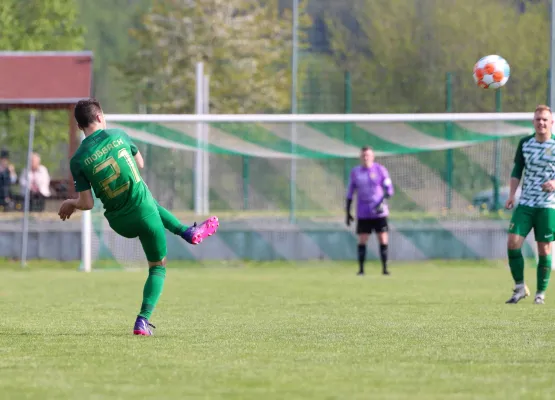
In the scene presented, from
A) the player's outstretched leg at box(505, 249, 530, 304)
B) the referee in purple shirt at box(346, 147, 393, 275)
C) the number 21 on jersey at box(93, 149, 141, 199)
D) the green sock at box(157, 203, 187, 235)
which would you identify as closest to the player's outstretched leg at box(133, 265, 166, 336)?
the green sock at box(157, 203, 187, 235)

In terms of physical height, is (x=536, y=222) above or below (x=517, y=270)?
above

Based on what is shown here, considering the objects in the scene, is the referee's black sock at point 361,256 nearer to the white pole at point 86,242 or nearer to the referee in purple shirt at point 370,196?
the referee in purple shirt at point 370,196

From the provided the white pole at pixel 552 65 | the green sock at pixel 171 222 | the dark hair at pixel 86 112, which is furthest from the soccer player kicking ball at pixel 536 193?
the white pole at pixel 552 65

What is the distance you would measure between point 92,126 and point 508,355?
11.9 feet

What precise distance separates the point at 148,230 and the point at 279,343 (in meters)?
1.48

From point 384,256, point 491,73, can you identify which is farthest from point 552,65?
point 491,73

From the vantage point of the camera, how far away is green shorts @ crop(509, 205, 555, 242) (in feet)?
43.1

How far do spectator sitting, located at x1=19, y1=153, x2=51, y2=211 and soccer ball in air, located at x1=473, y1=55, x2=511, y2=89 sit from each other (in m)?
10.4

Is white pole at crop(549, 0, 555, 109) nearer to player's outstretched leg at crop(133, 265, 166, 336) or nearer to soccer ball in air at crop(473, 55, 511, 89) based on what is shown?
soccer ball in air at crop(473, 55, 511, 89)

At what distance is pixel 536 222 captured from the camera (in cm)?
1323

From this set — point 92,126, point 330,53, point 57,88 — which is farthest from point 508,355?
point 330,53

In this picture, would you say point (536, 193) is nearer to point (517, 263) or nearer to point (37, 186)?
point (517, 263)

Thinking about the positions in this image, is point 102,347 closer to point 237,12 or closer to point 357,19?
point 357,19

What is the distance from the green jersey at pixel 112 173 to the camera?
31.7 feet
